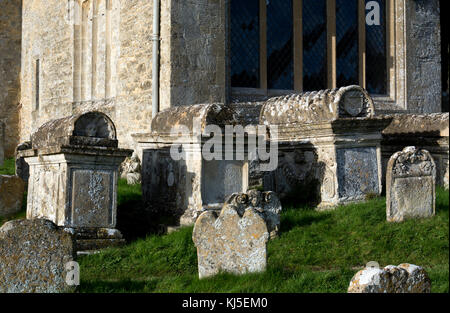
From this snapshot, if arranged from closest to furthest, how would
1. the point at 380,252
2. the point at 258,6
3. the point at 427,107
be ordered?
the point at 380,252 < the point at 258,6 < the point at 427,107

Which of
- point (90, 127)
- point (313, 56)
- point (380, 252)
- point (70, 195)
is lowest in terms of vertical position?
point (380, 252)

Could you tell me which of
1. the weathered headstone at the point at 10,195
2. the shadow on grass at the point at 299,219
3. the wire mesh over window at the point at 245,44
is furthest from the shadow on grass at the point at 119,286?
the wire mesh over window at the point at 245,44

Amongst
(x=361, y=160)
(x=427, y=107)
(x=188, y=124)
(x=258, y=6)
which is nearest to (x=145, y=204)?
(x=188, y=124)

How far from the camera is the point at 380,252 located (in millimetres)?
8008

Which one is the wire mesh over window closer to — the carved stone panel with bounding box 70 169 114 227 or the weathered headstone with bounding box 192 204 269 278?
the carved stone panel with bounding box 70 169 114 227

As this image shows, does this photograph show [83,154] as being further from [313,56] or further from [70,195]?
[313,56]

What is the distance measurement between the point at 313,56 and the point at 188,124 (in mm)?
6334

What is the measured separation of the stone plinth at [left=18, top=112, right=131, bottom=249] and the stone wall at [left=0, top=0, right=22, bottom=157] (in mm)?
11986

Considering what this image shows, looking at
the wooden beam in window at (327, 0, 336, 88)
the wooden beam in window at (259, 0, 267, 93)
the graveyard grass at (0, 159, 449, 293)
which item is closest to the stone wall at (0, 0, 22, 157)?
the wooden beam in window at (259, 0, 267, 93)

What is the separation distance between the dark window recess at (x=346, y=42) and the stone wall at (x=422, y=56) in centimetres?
129

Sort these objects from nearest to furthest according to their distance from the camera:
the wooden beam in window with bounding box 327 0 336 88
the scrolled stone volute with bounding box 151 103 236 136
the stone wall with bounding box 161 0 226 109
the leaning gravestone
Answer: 1. the leaning gravestone
2. the scrolled stone volute with bounding box 151 103 236 136
3. the stone wall with bounding box 161 0 226 109
4. the wooden beam in window with bounding box 327 0 336 88

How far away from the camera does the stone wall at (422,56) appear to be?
16609 millimetres

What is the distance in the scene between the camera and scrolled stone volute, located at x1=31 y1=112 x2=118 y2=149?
9391mm

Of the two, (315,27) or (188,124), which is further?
(315,27)
